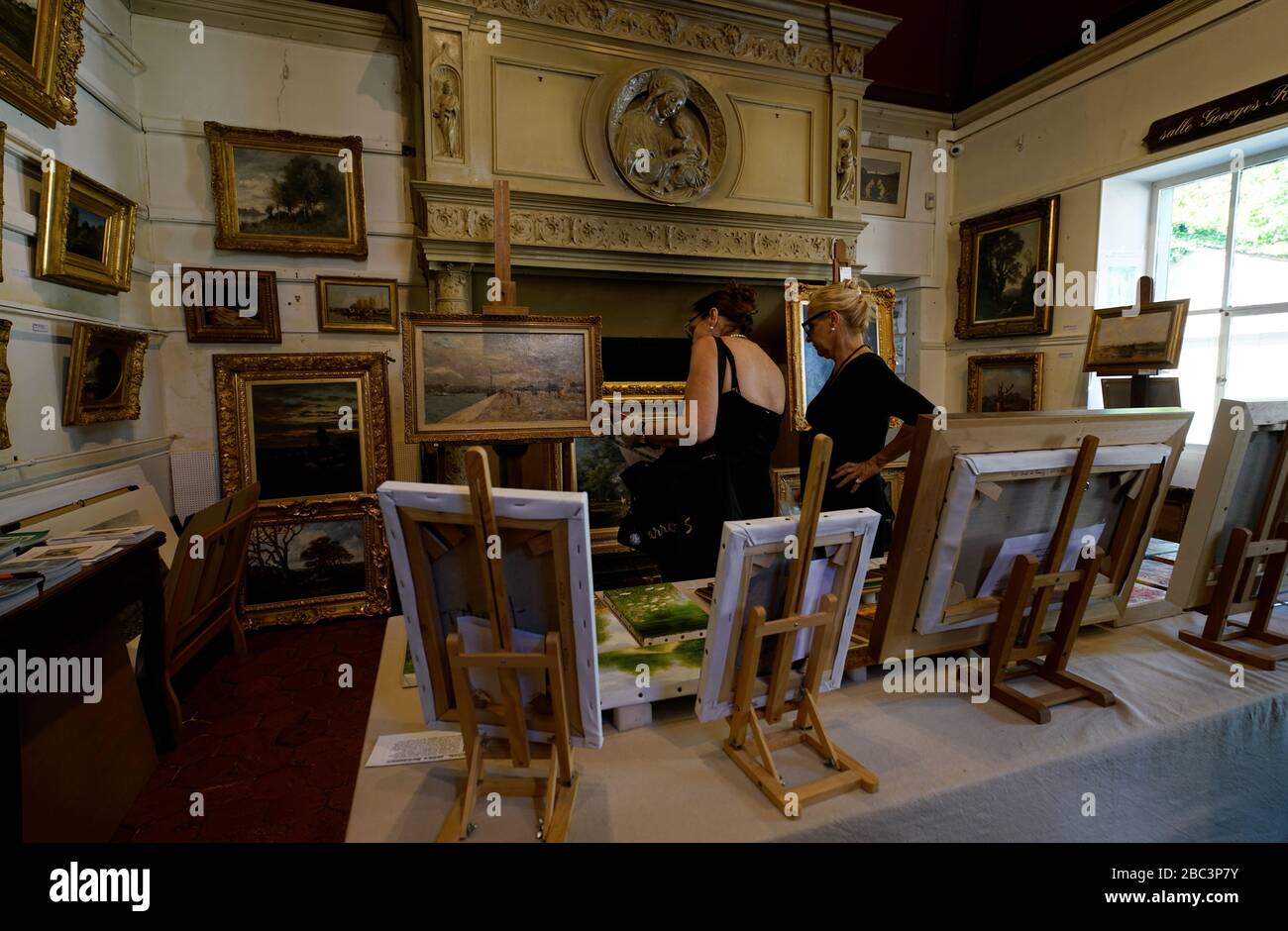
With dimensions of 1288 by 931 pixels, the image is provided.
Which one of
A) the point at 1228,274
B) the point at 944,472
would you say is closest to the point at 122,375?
the point at 944,472

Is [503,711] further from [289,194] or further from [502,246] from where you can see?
[289,194]

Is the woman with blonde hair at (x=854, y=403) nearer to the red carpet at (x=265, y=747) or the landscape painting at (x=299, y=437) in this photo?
the red carpet at (x=265, y=747)

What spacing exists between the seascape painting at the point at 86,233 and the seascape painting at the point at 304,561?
1.69 m

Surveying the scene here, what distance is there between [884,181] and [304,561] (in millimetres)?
5700

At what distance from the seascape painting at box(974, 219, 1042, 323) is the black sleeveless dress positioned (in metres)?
3.89

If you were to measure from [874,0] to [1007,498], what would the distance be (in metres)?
5.69

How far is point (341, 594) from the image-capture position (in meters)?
4.07

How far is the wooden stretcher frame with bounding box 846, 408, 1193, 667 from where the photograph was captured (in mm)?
1342

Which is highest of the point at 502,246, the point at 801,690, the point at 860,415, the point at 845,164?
the point at 845,164

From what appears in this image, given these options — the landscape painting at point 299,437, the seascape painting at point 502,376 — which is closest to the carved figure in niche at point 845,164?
→ the seascape painting at point 502,376

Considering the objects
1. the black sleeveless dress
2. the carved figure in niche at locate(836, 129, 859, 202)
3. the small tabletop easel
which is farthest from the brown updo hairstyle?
the carved figure in niche at locate(836, 129, 859, 202)

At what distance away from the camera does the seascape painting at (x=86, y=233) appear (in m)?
2.76
